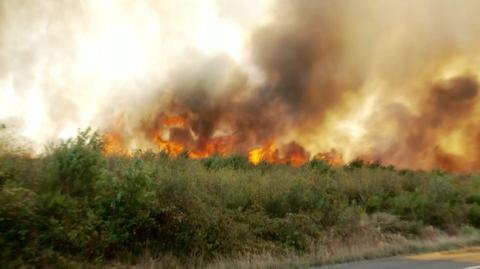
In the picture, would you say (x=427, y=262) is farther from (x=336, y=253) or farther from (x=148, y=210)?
(x=148, y=210)

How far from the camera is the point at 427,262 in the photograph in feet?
48.6

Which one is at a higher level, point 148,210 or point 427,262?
point 148,210

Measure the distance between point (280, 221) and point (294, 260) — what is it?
9.43ft

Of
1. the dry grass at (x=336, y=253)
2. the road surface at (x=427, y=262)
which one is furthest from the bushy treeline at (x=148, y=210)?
the road surface at (x=427, y=262)

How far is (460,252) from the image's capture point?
1748cm

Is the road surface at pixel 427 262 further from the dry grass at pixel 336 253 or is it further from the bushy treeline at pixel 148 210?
the bushy treeline at pixel 148 210

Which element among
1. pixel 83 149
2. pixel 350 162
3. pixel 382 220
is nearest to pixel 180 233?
pixel 83 149

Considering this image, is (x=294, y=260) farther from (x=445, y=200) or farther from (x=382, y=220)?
(x=445, y=200)

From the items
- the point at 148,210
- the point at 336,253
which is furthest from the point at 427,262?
the point at 148,210

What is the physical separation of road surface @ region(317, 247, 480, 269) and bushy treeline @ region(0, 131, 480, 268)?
2.88 metres

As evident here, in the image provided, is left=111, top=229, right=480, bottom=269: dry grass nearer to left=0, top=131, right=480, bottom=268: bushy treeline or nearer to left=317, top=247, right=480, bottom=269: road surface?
left=0, top=131, right=480, bottom=268: bushy treeline

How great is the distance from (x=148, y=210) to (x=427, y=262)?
7.79m

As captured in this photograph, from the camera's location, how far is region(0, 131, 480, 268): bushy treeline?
37.6 feet

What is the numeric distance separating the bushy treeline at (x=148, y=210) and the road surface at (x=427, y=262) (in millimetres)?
2885
